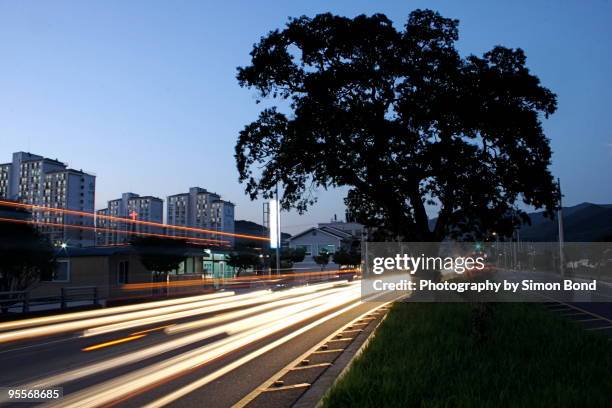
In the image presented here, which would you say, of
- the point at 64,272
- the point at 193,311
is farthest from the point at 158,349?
the point at 64,272

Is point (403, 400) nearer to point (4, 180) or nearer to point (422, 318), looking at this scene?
point (422, 318)

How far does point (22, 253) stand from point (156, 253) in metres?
12.6

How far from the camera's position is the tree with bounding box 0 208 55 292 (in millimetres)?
25953

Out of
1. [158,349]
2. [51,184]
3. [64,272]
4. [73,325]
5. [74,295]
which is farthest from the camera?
[51,184]

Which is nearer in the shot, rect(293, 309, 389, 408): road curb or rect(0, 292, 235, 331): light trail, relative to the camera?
rect(293, 309, 389, 408): road curb

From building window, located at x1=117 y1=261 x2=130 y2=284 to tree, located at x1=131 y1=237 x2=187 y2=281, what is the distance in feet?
4.97

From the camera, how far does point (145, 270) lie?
41812mm

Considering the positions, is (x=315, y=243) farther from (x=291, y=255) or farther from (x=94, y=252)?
(x=94, y=252)

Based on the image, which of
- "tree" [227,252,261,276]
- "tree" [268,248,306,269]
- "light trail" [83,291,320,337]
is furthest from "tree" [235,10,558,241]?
"tree" [268,248,306,269]

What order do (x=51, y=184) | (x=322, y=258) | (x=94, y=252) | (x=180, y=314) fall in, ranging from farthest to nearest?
(x=51, y=184) → (x=322, y=258) → (x=94, y=252) → (x=180, y=314)

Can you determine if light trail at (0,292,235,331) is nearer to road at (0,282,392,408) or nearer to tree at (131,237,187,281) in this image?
road at (0,282,392,408)

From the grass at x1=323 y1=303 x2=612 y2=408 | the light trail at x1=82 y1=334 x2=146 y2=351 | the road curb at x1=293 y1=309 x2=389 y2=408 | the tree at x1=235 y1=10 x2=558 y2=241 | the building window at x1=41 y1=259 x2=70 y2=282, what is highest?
the tree at x1=235 y1=10 x2=558 y2=241

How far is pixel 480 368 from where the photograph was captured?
8.52 metres

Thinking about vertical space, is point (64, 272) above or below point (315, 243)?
below
